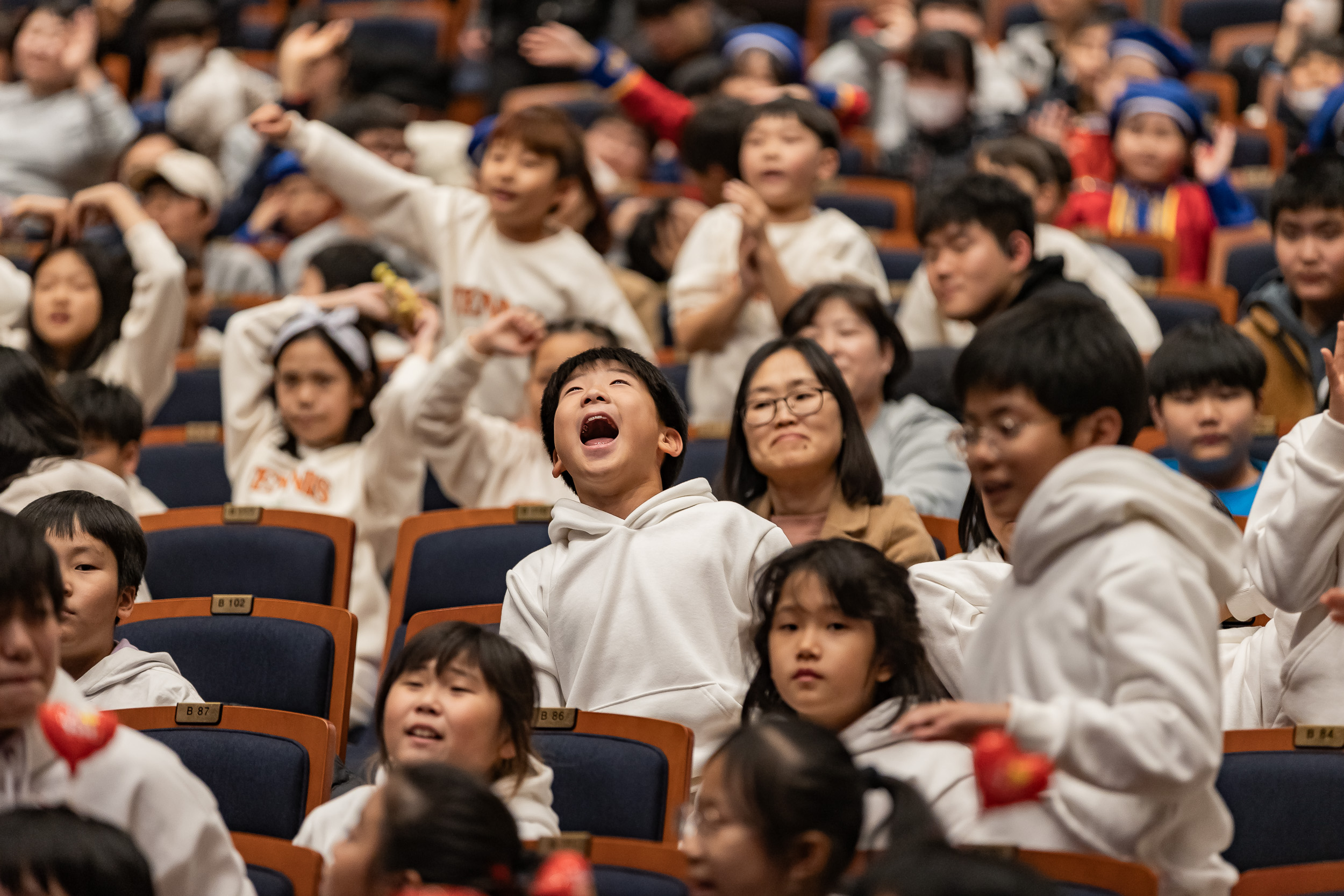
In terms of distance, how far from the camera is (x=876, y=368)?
3.24 meters

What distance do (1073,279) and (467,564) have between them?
70.4 inches

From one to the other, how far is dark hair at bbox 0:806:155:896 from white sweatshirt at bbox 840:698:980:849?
2.55 feet

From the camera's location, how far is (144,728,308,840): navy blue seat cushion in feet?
6.99

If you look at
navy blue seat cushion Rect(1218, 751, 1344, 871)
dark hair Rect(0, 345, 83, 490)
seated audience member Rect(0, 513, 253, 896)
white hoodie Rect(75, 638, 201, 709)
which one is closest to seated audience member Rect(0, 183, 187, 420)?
dark hair Rect(0, 345, 83, 490)

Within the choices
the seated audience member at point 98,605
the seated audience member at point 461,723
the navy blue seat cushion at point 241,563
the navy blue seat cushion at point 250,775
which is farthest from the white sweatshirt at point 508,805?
the navy blue seat cushion at point 241,563

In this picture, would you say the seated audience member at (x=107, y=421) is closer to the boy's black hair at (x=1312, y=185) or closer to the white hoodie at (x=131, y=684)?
the white hoodie at (x=131, y=684)

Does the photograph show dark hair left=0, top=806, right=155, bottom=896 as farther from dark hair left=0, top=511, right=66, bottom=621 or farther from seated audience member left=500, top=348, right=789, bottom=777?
seated audience member left=500, top=348, right=789, bottom=777

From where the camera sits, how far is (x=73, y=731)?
162 centimetres

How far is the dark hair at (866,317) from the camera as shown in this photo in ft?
10.7

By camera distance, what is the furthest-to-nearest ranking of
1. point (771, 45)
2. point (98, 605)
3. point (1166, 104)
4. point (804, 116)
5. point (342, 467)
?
point (771, 45)
point (1166, 104)
point (804, 116)
point (342, 467)
point (98, 605)

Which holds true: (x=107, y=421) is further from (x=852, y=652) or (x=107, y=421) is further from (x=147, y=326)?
(x=852, y=652)

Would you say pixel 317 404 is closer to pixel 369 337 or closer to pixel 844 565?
pixel 369 337

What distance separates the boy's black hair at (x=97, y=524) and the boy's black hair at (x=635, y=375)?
0.67 metres

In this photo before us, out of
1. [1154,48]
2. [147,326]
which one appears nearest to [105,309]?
[147,326]
